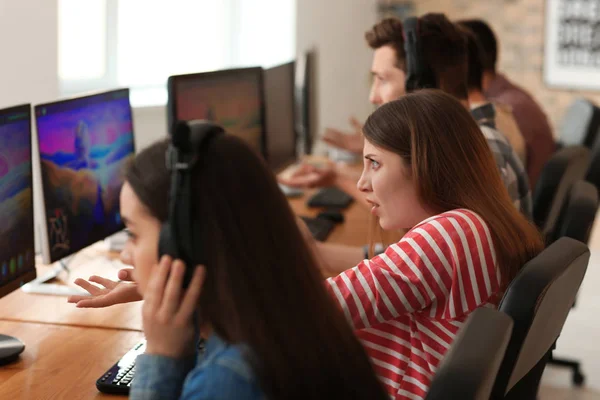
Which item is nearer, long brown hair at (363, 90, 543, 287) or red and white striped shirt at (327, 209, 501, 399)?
red and white striped shirt at (327, 209, 501, 399)

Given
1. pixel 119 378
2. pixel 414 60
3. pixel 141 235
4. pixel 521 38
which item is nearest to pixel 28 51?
pixel 414 60

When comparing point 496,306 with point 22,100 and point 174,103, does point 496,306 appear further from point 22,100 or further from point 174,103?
point 22,100

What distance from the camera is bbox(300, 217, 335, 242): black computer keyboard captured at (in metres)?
2.78

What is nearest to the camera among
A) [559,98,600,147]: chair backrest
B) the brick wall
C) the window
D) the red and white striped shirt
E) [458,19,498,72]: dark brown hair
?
the red and white striped shirt

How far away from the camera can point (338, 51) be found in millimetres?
5496

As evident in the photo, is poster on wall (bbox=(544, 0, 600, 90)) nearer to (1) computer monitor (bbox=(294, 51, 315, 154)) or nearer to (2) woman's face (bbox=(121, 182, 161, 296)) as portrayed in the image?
(1) computer monitor (bbox=(294, 51, 315, 154))

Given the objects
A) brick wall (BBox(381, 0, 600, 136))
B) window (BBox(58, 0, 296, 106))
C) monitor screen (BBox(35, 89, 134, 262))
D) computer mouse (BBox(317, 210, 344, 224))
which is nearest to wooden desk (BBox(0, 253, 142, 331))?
monitor screen (BBox(35, 89, 134, 262))

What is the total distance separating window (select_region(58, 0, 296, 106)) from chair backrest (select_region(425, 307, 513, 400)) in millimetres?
3238

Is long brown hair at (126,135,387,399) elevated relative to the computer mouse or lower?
elevated

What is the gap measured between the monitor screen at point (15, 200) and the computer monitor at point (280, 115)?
1.33m

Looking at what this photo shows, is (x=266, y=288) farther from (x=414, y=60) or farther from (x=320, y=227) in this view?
(x=320, y=227)

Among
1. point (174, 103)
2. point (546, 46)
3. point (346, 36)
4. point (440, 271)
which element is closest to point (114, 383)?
point (440, 271)

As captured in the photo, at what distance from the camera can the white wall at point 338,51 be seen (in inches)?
209

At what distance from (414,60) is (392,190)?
30.1 inches
